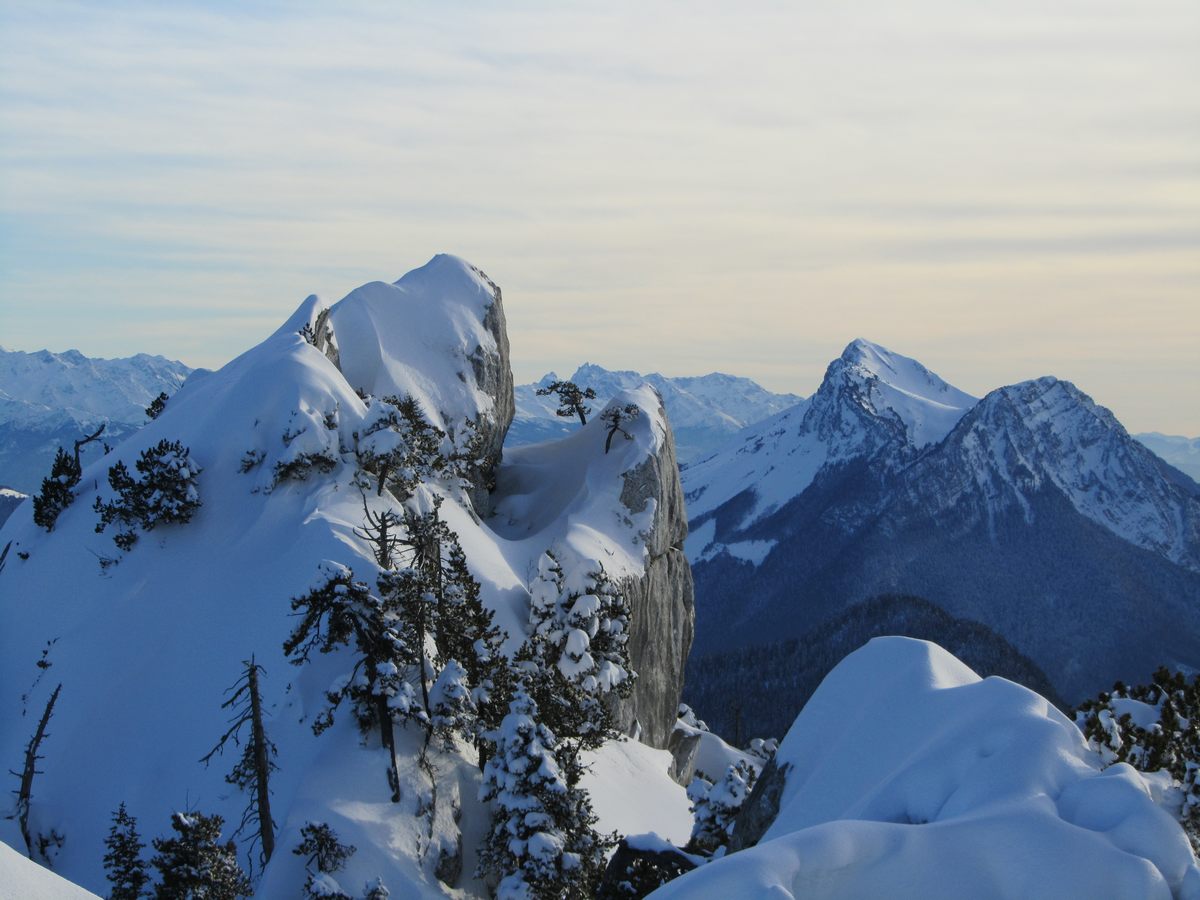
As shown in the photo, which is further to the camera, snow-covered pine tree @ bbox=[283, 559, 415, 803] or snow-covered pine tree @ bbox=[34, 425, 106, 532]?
snow-covered pine tree @ bbox=[34, 425, 106, 532]

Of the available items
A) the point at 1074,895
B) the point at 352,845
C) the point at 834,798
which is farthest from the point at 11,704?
the point at 1074,895

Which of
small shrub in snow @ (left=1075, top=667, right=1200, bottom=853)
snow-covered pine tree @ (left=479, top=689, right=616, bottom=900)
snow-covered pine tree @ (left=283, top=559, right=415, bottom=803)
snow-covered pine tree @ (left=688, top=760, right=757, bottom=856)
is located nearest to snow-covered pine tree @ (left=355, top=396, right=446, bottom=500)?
snow-covered pine tree @ (left=283, top=559, right=415, bottom=803)

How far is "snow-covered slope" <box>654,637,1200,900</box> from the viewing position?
15.0 meters

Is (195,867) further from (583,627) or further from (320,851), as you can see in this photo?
(583,627)

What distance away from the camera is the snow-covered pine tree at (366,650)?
37.1 meters

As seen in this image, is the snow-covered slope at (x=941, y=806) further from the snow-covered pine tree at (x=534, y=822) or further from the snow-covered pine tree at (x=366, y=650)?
the snow-covered pine tree at (x=366, y=650)

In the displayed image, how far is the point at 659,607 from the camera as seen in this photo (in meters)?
67.2

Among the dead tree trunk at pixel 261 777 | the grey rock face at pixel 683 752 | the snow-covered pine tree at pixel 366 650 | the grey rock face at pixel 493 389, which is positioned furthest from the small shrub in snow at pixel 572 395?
the dead tree trunk at pixel 261 777

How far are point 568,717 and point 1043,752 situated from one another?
82.7ft

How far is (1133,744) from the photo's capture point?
24859 millimetres

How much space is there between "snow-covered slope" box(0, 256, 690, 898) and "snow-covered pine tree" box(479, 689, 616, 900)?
9.13 ft

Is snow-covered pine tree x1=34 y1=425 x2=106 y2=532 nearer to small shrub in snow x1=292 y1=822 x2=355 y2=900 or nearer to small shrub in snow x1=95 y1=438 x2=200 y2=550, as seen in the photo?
small shrub in snow x1=95 y1=438 x2=200 y2=550

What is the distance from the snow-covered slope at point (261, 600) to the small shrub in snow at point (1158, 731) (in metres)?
20.5

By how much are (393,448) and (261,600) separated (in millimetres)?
9564
